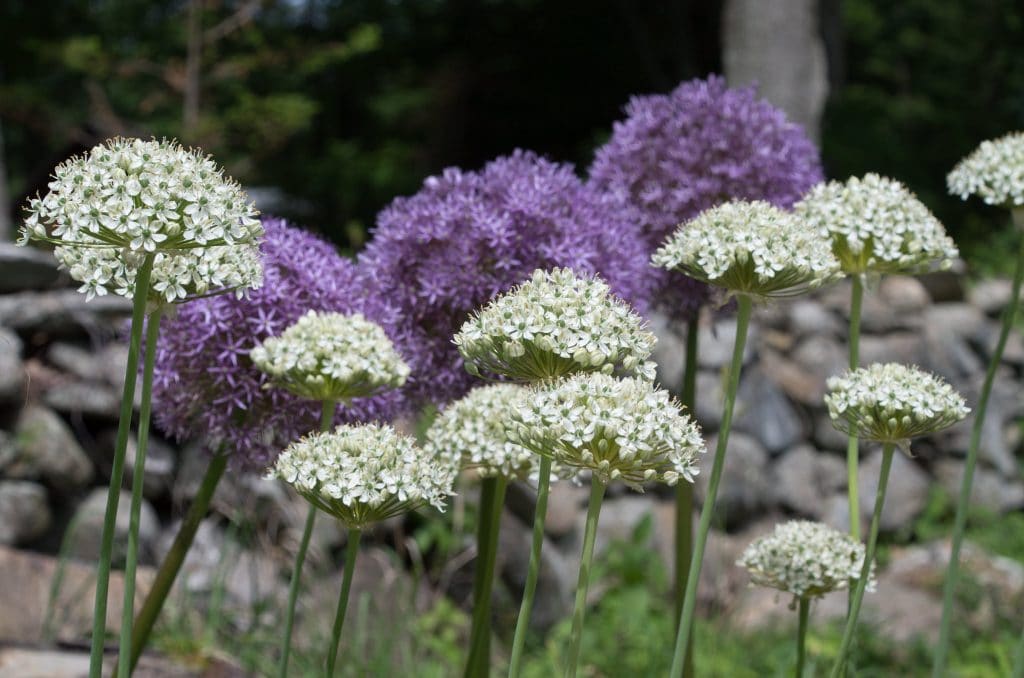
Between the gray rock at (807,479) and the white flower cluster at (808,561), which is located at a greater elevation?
the gray rock at (807,479)

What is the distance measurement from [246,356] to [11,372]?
3.54 meters

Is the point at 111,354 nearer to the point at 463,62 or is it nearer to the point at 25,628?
the point at 25,628

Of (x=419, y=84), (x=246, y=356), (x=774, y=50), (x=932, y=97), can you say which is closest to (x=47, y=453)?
(x=246, y=356)

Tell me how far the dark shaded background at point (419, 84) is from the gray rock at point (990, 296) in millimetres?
1089

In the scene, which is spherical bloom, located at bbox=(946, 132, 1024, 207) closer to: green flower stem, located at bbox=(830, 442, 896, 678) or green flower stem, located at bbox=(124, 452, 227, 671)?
green flower stem, located at bbox=(830, 442, 896, 678)

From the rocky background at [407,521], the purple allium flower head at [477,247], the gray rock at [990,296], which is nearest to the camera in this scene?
the purple allium flower head at [477,247]

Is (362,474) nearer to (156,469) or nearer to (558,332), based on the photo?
(558,332)

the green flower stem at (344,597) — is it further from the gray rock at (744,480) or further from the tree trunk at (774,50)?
the tree trunk at (774,50)

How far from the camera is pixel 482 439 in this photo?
2348 millimetres

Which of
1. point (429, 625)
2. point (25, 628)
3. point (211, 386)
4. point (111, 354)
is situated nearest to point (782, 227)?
point (211, 386)

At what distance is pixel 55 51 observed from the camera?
1102 cm

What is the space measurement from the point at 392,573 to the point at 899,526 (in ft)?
15.1

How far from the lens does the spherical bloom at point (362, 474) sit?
1845 millimetres

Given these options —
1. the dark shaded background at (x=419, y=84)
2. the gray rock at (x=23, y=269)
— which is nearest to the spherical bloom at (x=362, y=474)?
the gray rock at (x=23, y=269)
